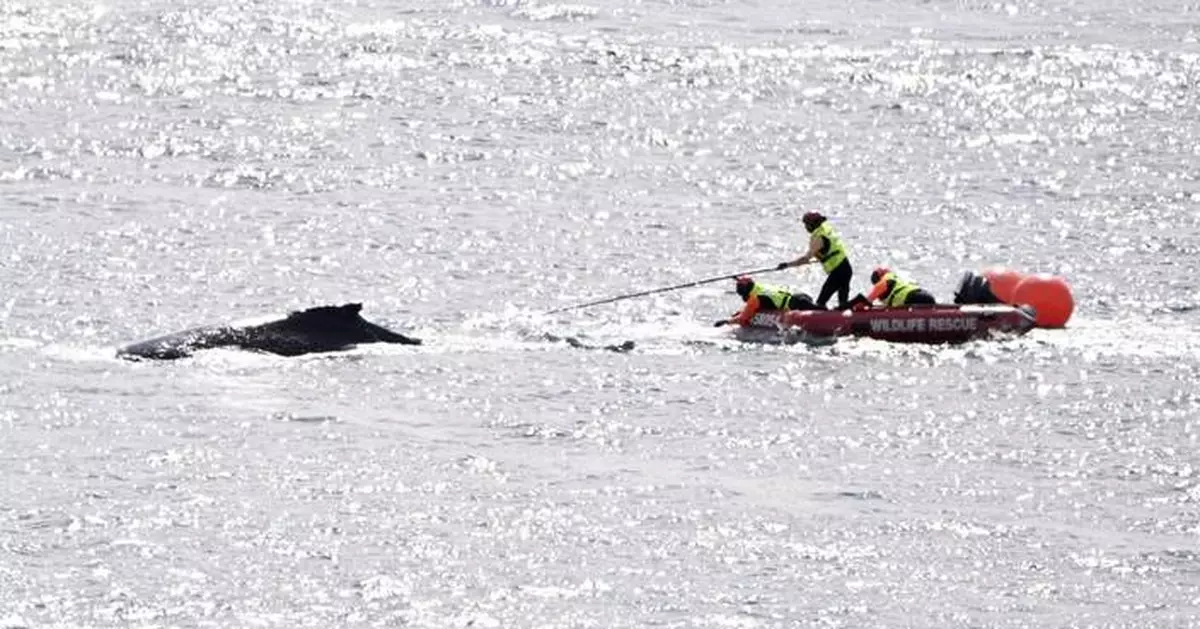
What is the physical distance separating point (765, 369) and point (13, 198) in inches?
760

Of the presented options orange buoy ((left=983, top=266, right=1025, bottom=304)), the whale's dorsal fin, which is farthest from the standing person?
the whale's dorsal fin

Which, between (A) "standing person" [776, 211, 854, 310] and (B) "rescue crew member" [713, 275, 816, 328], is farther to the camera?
Result: (A) "standing person" [776, 211, 854, 310]

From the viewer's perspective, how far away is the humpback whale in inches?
1226

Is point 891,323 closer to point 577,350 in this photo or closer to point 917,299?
point 917,299

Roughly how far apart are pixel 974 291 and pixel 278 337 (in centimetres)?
955

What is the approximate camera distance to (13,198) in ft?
152

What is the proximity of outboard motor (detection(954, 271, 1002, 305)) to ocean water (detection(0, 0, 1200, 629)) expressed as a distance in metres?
1.30

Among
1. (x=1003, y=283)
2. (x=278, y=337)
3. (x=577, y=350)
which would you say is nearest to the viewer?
(x=278, y=337)

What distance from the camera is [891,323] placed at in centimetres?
3356

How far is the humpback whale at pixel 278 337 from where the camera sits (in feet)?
102

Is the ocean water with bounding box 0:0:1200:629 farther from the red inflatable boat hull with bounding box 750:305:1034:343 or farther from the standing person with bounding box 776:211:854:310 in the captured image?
the standing person with bounding box 776:211:854:310

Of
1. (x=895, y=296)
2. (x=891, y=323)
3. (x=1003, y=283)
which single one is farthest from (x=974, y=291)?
(x=891, y=323)

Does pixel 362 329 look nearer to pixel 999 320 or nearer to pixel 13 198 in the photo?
pixel 999 320

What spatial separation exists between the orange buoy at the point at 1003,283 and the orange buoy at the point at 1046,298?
13cm
